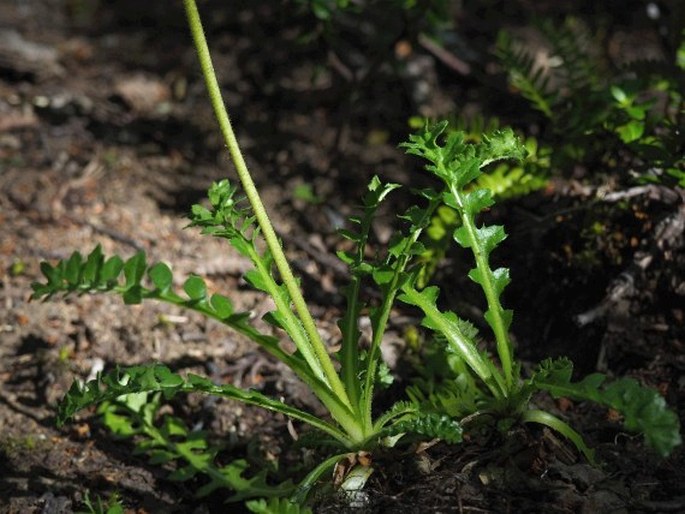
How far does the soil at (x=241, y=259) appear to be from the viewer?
2225 millimetres

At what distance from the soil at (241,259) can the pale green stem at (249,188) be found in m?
0.32

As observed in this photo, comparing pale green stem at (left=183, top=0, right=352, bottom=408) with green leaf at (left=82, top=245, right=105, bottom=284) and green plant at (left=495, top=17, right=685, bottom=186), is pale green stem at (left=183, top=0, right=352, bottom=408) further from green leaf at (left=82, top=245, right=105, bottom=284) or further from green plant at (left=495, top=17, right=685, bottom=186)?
green plant at (left=495, top=17, right=685, bottom=186)

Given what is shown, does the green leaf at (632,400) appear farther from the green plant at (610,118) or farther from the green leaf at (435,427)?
the green plant at (610,118)

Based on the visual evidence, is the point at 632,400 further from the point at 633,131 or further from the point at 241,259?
the point at 241,259

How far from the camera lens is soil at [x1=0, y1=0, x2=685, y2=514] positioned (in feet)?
7.30

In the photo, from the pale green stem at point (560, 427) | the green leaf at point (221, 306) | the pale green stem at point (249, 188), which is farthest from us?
the green leaf at point (221, 306)

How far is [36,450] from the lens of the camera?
2.54 metres

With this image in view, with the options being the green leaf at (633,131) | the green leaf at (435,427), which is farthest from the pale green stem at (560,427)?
the green leaf at (633,131)

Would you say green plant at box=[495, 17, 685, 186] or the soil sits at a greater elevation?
green plant at box=[495, 17, 685, 186]

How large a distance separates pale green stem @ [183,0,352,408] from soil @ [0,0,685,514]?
321 millimetres

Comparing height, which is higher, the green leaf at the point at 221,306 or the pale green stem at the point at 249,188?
the pale green stem at the point at 249,188

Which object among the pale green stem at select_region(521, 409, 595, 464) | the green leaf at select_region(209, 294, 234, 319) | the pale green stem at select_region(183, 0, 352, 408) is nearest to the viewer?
the pale green stem at select_region(183, 0, 352, 408)

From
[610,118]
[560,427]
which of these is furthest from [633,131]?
[560,427]

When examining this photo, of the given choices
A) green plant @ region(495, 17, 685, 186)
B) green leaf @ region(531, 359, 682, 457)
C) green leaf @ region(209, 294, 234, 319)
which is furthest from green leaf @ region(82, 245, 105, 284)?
green plant @ region(495, 17, 685, 186)
